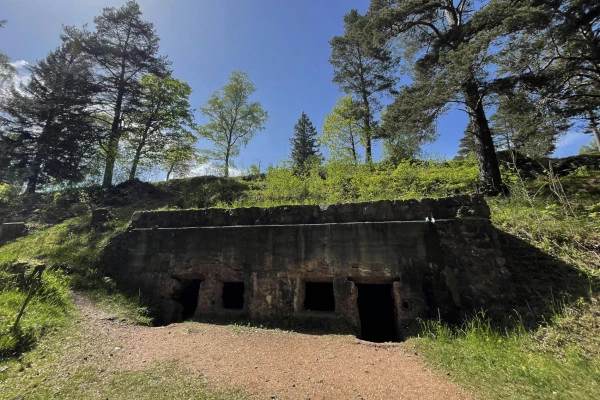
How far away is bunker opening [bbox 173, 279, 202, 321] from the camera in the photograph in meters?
7.22

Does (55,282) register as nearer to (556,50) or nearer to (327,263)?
(327,263)

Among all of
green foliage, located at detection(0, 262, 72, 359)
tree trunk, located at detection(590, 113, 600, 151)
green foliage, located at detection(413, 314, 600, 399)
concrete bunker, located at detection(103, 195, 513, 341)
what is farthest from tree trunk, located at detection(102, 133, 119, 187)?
tree trunk, located at detection(590, 113, 600, 151)

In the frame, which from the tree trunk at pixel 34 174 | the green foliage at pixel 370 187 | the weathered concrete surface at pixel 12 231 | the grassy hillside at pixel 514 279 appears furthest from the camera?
the tree trunk at pixel 34 174

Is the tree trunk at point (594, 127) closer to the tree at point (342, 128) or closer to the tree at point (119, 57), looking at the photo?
the tree at point (342, 128)

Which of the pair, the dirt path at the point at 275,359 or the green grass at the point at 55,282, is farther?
the green grass at the point at 55,282

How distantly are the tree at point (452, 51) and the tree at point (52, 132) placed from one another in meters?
16.9

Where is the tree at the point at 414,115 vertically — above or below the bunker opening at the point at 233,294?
above

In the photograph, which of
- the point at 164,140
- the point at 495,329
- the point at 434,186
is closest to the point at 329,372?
the point at 495,329

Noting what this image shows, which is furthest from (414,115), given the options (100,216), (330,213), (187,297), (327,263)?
(100,216)

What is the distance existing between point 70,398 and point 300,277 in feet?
13.5

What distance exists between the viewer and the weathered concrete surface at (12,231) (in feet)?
34.9

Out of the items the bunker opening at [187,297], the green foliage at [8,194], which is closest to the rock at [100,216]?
the bunker opening at [187,297]

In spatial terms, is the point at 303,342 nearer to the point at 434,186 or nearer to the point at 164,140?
the point at 434,186

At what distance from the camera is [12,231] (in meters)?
10.9
